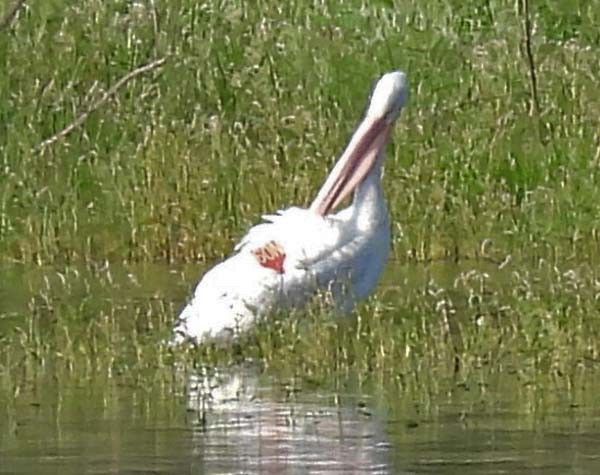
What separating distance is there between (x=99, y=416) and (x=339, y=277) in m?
3.14

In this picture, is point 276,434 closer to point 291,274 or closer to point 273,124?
point 291,274

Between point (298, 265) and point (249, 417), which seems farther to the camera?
point (298, 265)

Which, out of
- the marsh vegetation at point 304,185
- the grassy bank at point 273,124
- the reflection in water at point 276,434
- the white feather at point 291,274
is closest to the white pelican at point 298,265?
the white feather at point 291,274

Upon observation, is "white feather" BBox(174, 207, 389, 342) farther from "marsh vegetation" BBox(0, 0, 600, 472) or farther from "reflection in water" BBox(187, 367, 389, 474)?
"reflection in water" BBox(187, 367, 389, 474)

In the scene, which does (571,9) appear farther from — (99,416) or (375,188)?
(99,416)

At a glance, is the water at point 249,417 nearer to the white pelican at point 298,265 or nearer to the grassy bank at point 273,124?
the white pelican at point 298,265

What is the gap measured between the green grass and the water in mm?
740

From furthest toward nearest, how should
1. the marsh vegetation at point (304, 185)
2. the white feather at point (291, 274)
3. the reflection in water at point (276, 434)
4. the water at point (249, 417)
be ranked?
the white feather at point (291, 274) < the marsh vegetation at point (304, 185) < the water at point (249, 417) < the reflection in water at point (276, 434)

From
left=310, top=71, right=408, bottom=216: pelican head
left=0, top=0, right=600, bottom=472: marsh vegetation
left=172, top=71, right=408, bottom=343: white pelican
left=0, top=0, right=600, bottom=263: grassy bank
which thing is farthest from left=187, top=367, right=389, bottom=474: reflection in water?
left=0, top=0, right=600, bottom=263: grassy bank

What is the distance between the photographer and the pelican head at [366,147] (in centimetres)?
1383

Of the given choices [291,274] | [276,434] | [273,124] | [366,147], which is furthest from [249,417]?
[273,124]

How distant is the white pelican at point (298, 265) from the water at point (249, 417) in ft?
1.02

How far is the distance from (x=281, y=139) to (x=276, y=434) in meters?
7.76

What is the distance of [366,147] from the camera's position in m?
14.5
